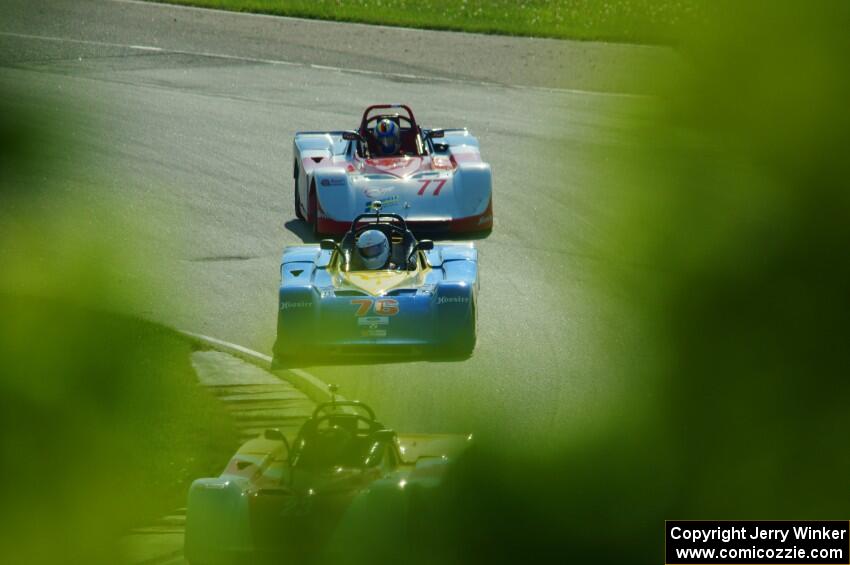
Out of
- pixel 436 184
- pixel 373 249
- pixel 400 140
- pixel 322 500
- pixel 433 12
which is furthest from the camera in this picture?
pixel 433 12

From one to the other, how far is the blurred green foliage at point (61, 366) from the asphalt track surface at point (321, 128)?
6 cm

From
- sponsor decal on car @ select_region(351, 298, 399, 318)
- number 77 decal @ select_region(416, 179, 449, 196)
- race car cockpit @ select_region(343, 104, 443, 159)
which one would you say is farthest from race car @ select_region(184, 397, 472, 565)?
race car cockpit @ select_region(343, 104, 443, 159)

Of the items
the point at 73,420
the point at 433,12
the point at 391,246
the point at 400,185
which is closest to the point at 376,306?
the point at 391,246

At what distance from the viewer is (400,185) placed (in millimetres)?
18438

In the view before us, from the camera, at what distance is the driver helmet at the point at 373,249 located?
15.0 meters

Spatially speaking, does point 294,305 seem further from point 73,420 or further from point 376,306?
point 73,420

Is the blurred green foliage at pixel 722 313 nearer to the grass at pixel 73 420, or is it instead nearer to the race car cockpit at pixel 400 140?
the grass at pixel 73 420

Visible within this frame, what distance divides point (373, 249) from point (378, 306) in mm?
922

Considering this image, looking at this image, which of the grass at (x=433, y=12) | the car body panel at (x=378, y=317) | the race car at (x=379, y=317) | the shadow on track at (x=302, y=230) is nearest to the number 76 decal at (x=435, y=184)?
the shadow on track at (x=302, y=230)

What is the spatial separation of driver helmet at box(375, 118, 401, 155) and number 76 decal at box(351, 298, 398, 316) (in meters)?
5.93

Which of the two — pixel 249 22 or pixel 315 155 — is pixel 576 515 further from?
pixel 249 22

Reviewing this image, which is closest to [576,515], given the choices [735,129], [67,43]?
[735,129]

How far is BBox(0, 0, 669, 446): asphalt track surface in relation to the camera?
7.43 feet

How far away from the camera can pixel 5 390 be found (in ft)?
6.67
